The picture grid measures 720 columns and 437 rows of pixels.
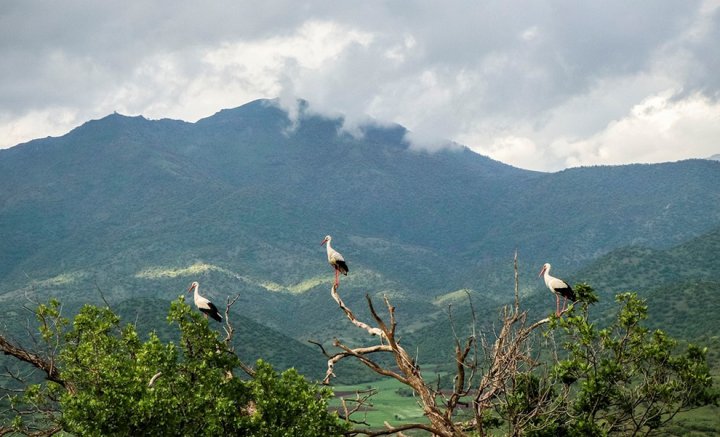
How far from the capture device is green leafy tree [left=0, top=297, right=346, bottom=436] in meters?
12.0

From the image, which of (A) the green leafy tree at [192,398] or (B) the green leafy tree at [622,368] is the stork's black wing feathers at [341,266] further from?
(B) the green leafy tree at [622,368]

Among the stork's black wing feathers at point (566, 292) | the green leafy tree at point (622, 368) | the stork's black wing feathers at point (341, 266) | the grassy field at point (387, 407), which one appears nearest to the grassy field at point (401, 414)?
the grassy field at point (387, 407)

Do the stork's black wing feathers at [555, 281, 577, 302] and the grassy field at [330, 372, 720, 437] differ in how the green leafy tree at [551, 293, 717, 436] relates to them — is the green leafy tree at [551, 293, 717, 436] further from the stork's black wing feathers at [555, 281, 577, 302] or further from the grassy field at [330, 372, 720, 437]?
the grassy field at [330, 372, 720, 437]

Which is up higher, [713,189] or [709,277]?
[713,189]

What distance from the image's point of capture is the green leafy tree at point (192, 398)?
473 inches

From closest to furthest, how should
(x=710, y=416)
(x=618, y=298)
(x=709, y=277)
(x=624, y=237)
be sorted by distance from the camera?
(x=618, y=298)
(x=710, y=416)
(x=709, y=277)
(x=624, y=237)

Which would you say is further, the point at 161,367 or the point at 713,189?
the point at 713,189

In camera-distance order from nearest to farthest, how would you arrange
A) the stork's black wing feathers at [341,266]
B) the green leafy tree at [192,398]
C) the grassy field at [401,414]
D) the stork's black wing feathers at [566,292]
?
the green leafy tree at [192,398]
the stork's black wing feathers at [566,292]
the stork's black wing feathers at [341,266]
the grassy field at [401,414]

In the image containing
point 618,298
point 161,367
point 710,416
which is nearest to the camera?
point 161,367

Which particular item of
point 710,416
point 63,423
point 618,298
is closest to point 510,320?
point 618,298

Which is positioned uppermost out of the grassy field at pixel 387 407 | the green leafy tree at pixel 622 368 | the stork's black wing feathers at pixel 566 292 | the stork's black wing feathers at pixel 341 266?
the stork's black wing feathers at pixel 341 266

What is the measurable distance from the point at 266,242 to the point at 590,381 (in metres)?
161

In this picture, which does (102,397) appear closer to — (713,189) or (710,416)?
(710,416)

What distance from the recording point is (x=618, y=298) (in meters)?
15.5
